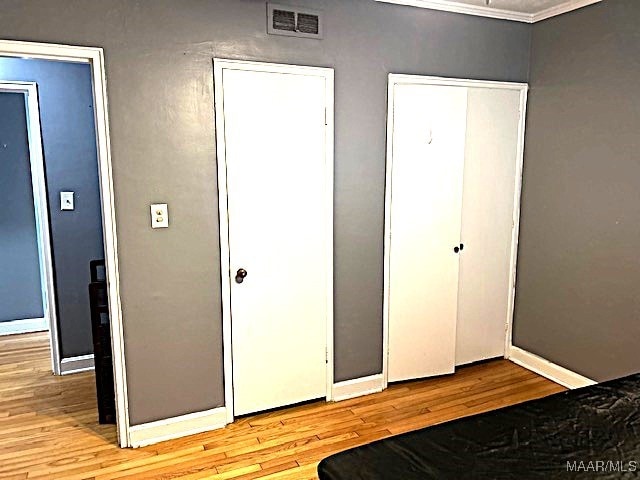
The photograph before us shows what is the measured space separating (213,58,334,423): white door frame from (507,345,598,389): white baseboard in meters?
1.58

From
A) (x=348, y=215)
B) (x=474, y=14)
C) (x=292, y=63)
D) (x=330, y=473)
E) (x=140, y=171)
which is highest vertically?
(x=474, y=14)

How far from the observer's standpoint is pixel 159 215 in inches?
102

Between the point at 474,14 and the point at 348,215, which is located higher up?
the point at 474,14

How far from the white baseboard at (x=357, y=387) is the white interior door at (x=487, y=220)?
2.38 feet

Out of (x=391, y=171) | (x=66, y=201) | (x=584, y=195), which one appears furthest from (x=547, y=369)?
(x=66, y=201)

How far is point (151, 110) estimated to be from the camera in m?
2.51

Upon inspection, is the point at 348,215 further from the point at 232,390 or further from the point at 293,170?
the point at 232,390

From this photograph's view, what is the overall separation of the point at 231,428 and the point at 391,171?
6.17 ft

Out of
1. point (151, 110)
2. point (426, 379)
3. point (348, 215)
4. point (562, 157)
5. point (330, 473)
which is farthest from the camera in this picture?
point (426, 379)

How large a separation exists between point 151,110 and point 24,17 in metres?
0.66

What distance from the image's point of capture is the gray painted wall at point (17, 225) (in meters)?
4.36

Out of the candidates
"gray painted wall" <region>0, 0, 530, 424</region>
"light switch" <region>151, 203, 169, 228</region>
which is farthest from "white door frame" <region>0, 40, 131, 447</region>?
"light switch" <region>151, 203, 169, 228</region>

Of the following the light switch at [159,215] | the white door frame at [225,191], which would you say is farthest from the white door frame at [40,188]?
the white door frame at [225,191]

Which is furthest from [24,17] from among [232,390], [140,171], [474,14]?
[474,14]
